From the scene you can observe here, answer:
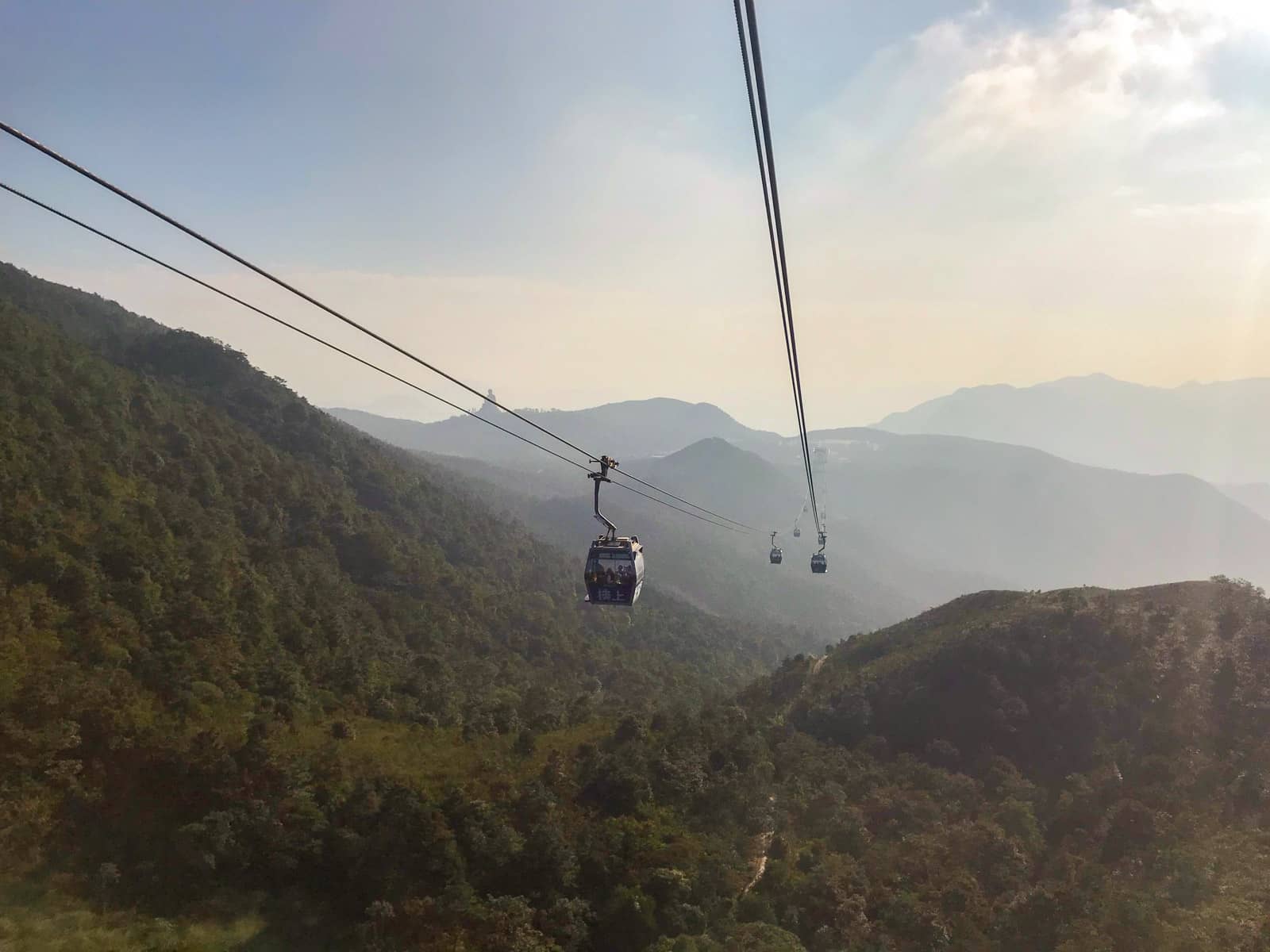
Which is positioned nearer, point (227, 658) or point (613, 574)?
point (613, 574)

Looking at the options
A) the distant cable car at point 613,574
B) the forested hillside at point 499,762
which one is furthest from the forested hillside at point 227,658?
the distant cable car at point 613,574

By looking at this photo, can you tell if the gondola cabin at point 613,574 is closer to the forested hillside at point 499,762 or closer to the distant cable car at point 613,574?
the distant cable car at point 613,574

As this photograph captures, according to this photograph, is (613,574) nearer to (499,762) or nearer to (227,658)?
(499,762)

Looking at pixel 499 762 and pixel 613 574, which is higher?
pixel 613 574

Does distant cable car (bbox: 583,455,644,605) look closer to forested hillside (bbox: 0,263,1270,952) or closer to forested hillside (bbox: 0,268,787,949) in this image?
forested hillside (bbox: 0,263,1270,952)

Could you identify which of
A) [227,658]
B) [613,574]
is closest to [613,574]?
[613,574]

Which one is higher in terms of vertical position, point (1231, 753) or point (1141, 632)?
point (1141, 632)

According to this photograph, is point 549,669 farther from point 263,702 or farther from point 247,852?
point 247,852

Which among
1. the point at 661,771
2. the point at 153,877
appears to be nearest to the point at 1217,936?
the point at 661,771
